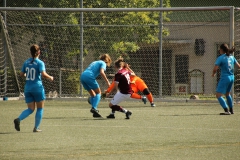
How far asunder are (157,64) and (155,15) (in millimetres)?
1718

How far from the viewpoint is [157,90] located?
24.8 m

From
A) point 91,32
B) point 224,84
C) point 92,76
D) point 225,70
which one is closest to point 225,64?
point 225,70

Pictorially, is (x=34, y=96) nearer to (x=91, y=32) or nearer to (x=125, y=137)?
(x=125, y=137)

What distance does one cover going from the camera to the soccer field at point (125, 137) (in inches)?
380

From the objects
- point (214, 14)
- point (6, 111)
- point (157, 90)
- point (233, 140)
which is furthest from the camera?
point (214, 14)

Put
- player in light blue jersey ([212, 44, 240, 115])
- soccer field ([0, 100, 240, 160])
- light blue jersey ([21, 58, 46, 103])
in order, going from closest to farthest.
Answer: soccer field ([0, 100, 240, 160]) → light blue jersey ([21, 58, 46, 103]) → player in light blue jersey ([212, 44, 240, 115])

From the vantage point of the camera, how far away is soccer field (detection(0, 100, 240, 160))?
966 centimetres

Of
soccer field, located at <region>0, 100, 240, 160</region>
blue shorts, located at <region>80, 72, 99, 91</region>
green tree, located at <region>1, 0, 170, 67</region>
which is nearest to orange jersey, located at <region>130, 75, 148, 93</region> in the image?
soccer field, located at <region>0, 100, 240, 160</region>

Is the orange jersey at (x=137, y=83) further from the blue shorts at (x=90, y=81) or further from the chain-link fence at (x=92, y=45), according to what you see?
the blue shorts at (x=90, y=81)

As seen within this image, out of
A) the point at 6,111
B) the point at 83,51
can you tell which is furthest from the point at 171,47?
the point at 6,111

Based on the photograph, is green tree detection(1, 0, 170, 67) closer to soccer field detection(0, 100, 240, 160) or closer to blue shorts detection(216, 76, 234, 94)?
soccer field detection(0, 100, 240, 160)

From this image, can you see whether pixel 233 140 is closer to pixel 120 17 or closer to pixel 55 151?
pixel 55 151

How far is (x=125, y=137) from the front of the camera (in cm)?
1191

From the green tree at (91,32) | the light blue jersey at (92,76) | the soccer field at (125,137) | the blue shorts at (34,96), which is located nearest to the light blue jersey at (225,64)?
the soccer field at (125,137)
